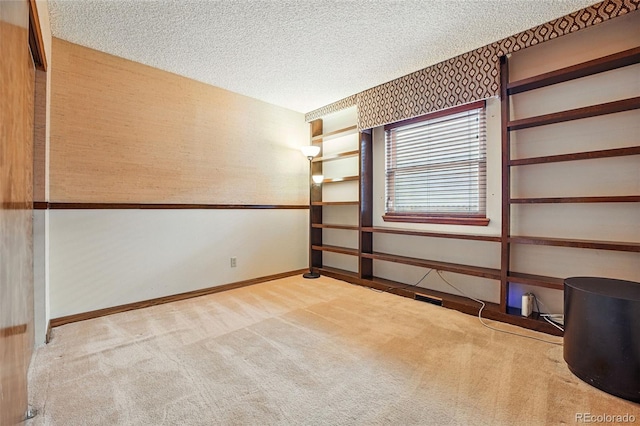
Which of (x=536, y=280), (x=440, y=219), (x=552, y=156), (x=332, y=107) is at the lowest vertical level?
(x=536, y=280)

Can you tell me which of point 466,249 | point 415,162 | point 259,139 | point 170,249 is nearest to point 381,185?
point 415,162

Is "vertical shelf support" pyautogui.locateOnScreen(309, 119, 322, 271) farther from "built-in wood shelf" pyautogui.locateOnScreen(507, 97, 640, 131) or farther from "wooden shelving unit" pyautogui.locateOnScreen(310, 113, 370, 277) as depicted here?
"built-in wood shelf" pyautogui.locateOnScreen(507, 97, 640, 131)

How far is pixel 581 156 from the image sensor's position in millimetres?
2152

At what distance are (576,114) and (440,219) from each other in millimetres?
1424

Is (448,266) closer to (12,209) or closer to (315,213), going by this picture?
(315,213)

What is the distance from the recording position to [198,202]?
3.40 meters

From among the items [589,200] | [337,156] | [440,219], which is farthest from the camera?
[337,156]

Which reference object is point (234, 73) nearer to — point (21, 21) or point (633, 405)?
point (21, 21)

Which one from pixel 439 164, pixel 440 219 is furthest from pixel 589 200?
pixel 439 164

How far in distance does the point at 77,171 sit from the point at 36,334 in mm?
1361

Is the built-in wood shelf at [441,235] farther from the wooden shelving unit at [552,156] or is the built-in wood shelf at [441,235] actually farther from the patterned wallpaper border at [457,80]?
the patterned wallpaper border at [457,80]

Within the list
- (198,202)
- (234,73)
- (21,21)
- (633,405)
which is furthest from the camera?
(198,202)

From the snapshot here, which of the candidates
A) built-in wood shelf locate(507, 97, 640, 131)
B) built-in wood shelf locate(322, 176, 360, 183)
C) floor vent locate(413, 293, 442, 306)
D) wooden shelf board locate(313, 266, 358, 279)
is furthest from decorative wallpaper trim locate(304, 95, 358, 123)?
floor vent locate(413, 293, 442, 306)

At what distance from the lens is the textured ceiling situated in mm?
2150
